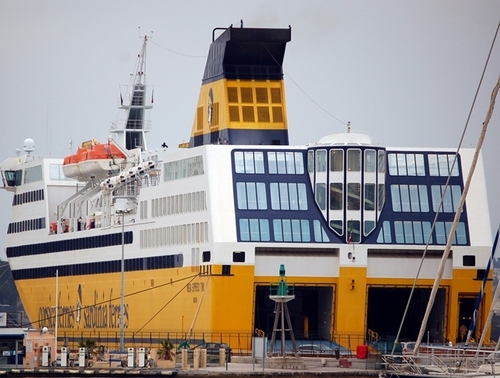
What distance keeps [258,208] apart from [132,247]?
12.8 meters

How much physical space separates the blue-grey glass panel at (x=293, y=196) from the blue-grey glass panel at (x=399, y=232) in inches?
188

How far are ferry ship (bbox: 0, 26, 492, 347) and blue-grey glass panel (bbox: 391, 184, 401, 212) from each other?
0.05m

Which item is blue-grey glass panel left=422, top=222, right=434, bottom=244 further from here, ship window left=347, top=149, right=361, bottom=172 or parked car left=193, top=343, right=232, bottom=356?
parked car left=193, top=343, right=232, bottom=356

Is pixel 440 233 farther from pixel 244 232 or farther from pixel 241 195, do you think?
pixel 241 195

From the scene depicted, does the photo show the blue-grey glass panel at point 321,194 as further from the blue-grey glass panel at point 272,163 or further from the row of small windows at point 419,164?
the row of small windows at point 419,164

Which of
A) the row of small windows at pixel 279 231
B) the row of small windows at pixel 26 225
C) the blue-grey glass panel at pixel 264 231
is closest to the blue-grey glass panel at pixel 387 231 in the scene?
the row of small windows at pixel 279 231

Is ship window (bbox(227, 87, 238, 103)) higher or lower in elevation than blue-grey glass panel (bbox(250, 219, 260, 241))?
higher

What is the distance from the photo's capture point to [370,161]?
7894cm

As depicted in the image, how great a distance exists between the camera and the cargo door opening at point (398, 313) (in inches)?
3199

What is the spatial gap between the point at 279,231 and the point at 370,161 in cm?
546

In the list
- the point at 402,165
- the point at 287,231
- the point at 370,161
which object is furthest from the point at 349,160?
the point at 287,231

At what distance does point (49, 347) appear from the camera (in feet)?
242

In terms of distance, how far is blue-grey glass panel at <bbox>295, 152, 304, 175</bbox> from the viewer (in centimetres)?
Result: 7969

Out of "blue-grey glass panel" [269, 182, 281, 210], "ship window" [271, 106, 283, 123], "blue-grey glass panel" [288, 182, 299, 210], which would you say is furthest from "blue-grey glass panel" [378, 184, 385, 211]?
"ship window" [271, 106, 283, 123]
